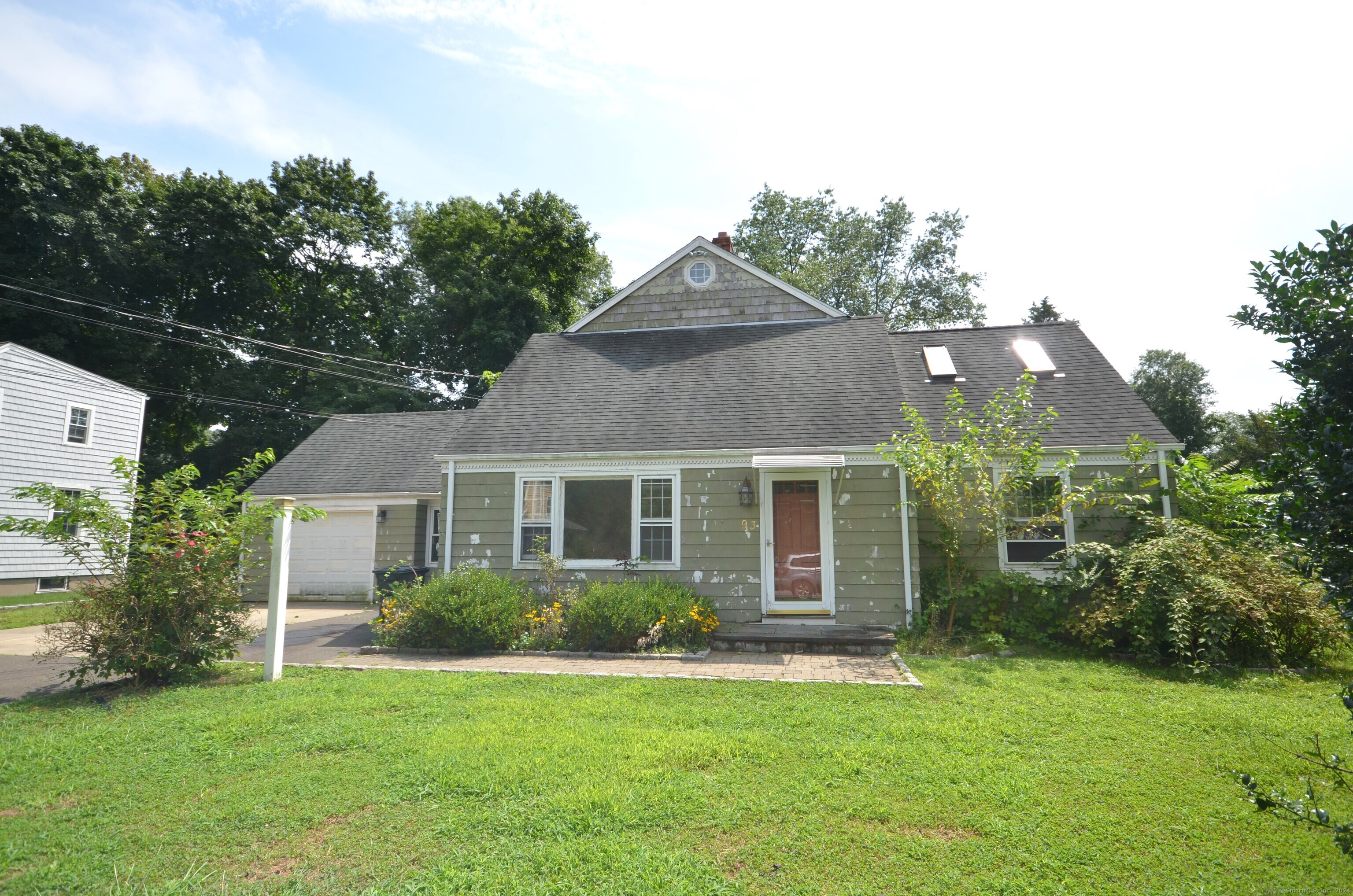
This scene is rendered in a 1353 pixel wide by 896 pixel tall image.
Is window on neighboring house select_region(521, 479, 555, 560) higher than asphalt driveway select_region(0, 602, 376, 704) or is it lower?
higher

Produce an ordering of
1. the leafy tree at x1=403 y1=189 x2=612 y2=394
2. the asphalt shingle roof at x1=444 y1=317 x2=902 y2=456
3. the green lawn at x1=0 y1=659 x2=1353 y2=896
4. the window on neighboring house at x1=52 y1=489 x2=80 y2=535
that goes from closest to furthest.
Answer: the green lawn at x1=0 y1=659 x2=1353 y2=896
the window on neighboring house at x1=52 y1=489 x2=80 y2=535
the asphalt shingle roof at x1=444 y1=317 x2=902 y2=456
the leafy tree at x1=403 y1=189 x2=612 y2=394

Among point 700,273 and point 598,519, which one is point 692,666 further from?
point 700,273

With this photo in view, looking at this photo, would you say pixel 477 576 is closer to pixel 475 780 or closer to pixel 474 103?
pixel 475 780

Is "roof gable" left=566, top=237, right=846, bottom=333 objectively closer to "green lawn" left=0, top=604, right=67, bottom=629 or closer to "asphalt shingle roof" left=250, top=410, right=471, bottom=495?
"asphalt shingle roof" left=250, top=410, right=471, bottom=495

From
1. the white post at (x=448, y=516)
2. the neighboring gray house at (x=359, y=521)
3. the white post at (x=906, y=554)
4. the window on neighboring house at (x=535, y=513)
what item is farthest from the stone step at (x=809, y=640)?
the neighboring gray house at (x=359, y=521)

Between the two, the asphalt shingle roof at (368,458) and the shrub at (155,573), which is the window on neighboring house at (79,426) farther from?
the shrub at (155,573)

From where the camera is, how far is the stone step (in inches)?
356

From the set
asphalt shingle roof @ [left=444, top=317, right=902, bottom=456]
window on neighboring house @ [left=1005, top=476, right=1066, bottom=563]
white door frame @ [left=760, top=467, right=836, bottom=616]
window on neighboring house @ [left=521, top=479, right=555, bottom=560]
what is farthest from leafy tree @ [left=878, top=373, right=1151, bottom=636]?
window on neighboring house @ [left=521, top=479, right=555, bottom=560]

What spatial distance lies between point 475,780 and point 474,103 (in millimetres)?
8965

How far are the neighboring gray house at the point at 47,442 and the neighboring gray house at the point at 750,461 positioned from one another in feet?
42.8

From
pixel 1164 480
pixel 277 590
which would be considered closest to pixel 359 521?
pixel 277 590

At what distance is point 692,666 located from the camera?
829 cm

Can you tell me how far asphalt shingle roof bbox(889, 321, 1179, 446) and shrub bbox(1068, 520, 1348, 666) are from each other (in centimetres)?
257

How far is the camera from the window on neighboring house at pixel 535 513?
1122 centimetres
